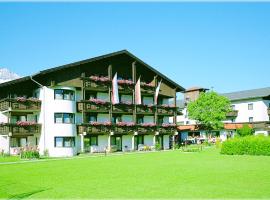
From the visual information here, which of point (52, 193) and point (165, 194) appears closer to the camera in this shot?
point (165, 194)

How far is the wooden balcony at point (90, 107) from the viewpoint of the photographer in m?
47.2

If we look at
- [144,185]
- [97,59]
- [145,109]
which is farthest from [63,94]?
[144,185]

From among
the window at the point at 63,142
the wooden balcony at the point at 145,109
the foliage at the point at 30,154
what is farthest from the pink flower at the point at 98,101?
the foliage at the point at 30,154

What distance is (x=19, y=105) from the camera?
4394cm

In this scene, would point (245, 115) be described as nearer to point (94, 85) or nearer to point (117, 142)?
point (117, 142)

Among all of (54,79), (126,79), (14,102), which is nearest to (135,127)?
(126,79)

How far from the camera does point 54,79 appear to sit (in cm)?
4544

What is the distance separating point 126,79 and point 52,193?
38.7 m

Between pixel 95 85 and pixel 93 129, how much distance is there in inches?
223

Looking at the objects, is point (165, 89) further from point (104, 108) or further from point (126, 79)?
point (104, 108)

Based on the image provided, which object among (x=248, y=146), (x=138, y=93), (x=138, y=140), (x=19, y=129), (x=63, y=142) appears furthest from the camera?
(x=138, y=140)

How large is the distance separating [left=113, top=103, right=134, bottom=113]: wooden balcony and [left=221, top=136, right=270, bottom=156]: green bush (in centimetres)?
1689

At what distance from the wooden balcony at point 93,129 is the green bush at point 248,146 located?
16.0 m

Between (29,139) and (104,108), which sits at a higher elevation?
(104,108)
